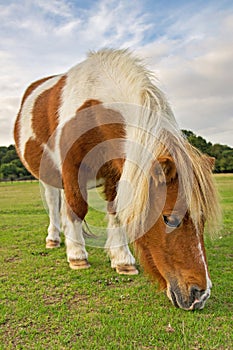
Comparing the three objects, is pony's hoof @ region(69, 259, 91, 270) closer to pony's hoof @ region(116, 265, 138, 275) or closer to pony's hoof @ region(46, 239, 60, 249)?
pony's hoof @ region(116, 265, 138, 275)

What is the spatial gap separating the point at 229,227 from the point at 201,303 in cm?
458

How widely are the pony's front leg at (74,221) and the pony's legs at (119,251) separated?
0.36 metres

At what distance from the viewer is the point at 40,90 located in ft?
15.7

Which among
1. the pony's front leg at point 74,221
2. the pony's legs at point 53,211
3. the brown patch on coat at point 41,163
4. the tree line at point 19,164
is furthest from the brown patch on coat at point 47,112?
the tree line at point 19,164

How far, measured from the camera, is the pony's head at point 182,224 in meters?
2.41

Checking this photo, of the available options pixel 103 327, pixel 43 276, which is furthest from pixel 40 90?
pixel 103 327

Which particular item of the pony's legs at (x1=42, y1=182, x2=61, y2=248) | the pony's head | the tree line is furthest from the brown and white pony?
the tree line

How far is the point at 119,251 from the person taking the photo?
3975 mm

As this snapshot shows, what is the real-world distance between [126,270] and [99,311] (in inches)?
44.0

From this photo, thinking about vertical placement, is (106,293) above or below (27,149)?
below

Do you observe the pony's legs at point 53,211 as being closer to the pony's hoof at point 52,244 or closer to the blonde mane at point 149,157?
the pony's hoof at point 52,244

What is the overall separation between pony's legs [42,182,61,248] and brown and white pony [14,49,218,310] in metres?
0.90

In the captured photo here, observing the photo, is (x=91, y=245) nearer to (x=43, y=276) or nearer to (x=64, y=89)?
(x=43, y=276)

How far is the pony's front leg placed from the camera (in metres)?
3.67
